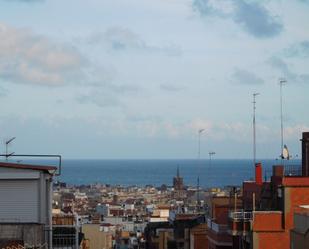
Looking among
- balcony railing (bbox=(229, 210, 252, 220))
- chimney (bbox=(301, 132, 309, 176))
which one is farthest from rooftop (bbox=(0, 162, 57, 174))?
chimney (bbox=(301, 132, 309, 176))

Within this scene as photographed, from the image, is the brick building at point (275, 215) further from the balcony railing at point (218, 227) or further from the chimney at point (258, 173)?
the chimney at point (258, 173)

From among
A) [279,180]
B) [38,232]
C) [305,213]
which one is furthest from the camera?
[279,180]

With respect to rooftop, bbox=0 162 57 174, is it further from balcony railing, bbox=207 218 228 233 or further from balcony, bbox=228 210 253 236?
balcony railing, bbox=207 218 228 233

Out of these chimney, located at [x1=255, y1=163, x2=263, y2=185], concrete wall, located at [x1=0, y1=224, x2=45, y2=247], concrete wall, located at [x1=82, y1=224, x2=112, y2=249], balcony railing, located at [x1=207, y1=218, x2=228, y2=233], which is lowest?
concrete wall, located at [x1=82, y1=224, x2=112, y2=249]

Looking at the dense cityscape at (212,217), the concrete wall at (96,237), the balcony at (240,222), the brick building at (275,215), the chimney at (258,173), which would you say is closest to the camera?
the dense cityscape at (212,217)

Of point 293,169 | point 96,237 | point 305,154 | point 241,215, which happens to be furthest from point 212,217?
point 96,237

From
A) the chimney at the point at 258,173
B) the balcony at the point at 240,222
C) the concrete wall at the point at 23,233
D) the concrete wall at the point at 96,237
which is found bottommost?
the concrete wall at the point at 96,237

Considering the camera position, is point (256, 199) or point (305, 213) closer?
point (305, 213)

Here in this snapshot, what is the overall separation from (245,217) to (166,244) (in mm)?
22674

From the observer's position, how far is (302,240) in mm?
24906

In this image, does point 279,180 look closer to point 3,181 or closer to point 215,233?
point 215,233

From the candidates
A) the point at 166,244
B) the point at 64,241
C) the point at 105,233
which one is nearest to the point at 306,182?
the point at 64,241

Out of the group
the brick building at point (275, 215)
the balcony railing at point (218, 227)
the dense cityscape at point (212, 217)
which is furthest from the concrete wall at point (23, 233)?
the balcony railing at point (218, 227)

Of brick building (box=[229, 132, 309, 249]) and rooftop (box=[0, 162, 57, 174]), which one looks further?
brick building (box=[229, 132, 309, 249])
